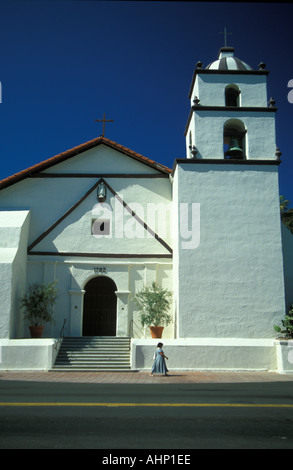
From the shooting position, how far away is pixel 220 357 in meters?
16.4

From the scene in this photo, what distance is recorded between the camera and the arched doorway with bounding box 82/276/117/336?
2003 centimetres

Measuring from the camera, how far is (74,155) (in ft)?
71.2

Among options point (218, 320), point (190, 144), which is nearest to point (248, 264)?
point (218, 320)

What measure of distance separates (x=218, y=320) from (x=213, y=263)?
7.46ft

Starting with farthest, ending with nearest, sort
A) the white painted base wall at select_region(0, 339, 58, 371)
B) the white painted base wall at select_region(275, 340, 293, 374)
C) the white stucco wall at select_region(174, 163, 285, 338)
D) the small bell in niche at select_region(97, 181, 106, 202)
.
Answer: the small bell in niche at select_region(97, 181, 106, 202) < the white stucco wall at select_region(174, 163, 285, 338) < the white painted base wall at select_region(0, 339, 58, 371) < the white painted base wall at select_region(275, 340, 293, 374)

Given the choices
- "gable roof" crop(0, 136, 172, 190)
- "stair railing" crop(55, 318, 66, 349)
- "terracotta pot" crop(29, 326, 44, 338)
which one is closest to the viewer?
"stair railing" crop(55, 318, 66, 349)

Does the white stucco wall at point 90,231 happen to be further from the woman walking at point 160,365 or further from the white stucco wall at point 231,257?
the woman walking at point 160,365

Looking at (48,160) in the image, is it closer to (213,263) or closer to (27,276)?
(27,276)

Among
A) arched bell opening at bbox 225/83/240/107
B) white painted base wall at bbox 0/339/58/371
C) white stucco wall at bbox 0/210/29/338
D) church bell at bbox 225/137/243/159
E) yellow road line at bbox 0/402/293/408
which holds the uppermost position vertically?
arched bell opening at bbox 225/83/240/107

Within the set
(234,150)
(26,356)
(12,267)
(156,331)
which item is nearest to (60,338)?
(26,356)

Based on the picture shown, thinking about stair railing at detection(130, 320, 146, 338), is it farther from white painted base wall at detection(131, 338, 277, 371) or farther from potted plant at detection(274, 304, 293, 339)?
potted plant at detection(274, 304, 293, 339)

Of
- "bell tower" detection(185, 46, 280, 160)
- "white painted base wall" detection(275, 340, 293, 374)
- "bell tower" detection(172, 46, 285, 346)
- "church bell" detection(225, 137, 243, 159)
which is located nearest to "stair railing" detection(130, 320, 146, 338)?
"bell tower" detection(172, 46, 285, 346)

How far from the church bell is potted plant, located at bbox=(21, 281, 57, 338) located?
376 inches

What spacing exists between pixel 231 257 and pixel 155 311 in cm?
386
